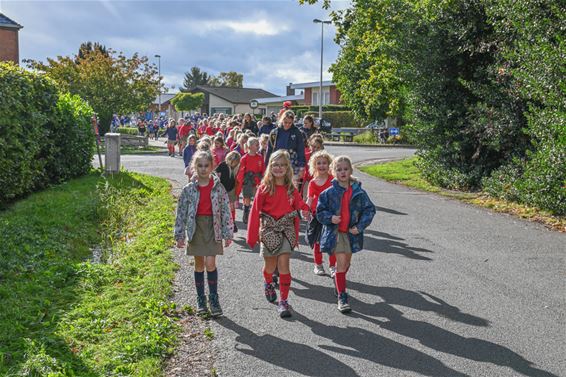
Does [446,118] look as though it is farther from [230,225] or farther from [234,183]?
[230,225]

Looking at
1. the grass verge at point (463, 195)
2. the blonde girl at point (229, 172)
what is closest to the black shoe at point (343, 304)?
the blonde girl at point (229, 172)

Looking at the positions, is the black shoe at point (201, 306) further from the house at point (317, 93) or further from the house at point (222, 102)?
the house at point (222, 102)

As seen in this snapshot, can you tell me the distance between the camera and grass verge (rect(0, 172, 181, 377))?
4801 mm

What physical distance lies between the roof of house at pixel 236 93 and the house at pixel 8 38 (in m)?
36.3

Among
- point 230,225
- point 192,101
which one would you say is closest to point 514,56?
point 230,225

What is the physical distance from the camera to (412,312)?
608cm

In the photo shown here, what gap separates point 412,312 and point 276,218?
166 centimetres

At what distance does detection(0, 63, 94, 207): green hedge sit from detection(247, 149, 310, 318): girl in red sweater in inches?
282

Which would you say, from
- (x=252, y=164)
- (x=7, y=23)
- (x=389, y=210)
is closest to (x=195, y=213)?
(x=252, y=164)

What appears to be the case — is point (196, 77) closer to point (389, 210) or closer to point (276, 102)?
point (276, 102)

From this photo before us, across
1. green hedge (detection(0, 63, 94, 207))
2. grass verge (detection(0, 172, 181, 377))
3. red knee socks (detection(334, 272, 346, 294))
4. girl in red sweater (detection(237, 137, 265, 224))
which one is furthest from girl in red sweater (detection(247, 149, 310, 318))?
green hedge (detection(0, 63, 94, 207))

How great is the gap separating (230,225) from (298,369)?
1794 mm

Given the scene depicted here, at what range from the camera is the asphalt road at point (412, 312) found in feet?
15.7

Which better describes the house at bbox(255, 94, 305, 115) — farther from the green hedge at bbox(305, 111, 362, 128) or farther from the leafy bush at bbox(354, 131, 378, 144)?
the leafy bush at bbox(354, 131, 378, 144)
